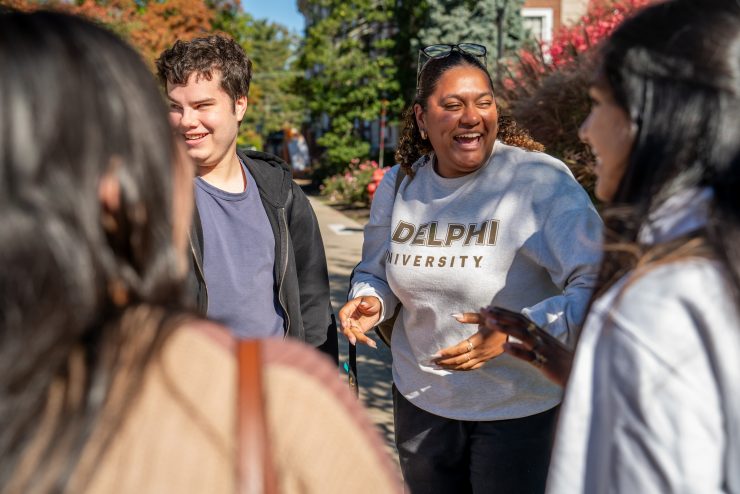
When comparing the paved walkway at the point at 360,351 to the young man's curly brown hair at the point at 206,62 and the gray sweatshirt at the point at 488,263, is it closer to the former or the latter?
the gray sweatshirt at the point at 488,263

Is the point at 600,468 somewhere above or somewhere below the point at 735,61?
below

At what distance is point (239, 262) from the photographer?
272 centimetres

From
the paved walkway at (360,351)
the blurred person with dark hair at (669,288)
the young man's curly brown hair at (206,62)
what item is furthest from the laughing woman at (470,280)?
the paved walkway at (360,351)

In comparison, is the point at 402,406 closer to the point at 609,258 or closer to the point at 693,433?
the point at 609,258

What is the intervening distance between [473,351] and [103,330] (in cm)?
143

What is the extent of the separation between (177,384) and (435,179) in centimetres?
187

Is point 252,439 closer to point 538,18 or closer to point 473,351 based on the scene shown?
point 473,351

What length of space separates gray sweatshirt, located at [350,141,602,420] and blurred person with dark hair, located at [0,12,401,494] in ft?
4.79

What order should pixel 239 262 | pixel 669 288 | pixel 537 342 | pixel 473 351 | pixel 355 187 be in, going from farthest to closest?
pixel 355 187
pixel 239 262
pixel 473 351
pixel 537 342
pixel 669 288

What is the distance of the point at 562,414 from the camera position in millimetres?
1296

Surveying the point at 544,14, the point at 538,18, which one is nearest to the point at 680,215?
the point at 544,14

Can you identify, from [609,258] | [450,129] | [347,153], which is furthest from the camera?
[347,153]

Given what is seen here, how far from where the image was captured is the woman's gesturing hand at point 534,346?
68.9 inches

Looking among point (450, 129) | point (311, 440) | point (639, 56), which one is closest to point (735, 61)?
point (639, 56)
